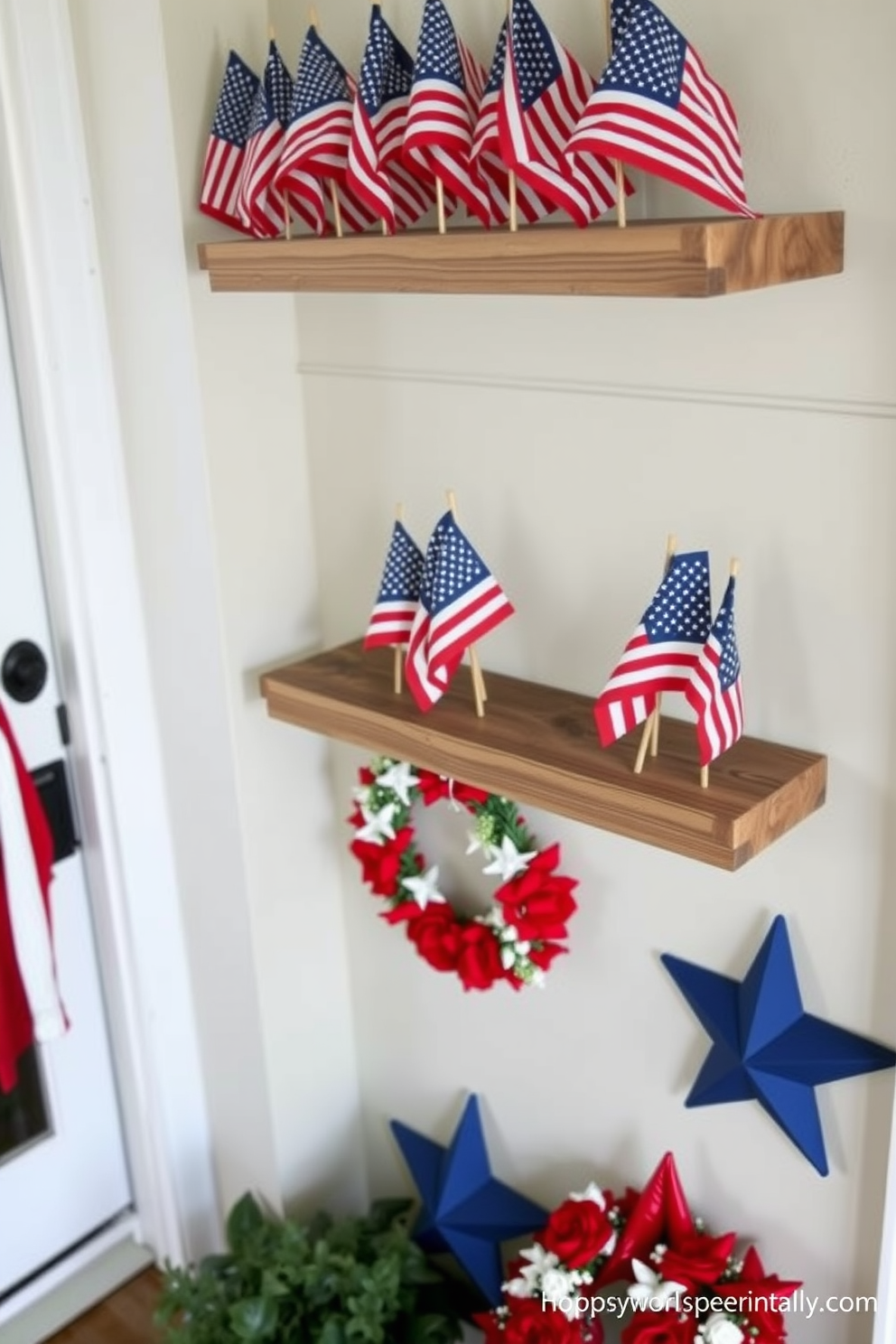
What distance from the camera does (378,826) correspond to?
78.3 inches

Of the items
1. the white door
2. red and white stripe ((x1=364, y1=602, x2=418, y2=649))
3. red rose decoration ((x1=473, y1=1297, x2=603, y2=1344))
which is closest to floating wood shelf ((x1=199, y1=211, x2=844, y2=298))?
red and white stripe ((x1=364, y1=602, x2=418, y2=649))

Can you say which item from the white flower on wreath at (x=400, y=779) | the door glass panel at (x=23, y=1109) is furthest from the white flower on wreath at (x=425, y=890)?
the door glass panel at (x=23, y=1109)

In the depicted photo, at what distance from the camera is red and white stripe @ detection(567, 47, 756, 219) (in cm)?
130

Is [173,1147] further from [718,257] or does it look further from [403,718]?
[718,257]

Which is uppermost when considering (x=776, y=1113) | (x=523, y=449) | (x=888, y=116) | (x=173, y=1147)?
(x=888, y=116)

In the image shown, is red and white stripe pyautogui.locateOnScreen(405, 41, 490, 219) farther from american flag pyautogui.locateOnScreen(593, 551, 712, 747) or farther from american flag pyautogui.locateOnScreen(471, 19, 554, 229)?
american flag pyautogui.locateOnScreen(593, 551, 712, 747)

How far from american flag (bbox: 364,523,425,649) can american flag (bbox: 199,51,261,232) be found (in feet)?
1.61

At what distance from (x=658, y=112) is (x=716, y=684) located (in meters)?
0.58

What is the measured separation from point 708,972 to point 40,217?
1.35 metres

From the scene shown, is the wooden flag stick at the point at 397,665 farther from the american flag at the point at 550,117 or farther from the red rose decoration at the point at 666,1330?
the red rose decoration at the point at 666,1330

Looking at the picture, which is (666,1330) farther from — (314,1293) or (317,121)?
(317,121)

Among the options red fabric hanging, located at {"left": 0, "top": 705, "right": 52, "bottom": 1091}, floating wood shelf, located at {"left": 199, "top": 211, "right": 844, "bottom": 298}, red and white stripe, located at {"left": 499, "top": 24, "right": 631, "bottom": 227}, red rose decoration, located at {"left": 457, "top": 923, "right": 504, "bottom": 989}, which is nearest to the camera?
floating wood shelf, located at {"left": 199, "top": 211, "right": 844, "bottom": 298}

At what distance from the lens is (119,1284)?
7.87 ft

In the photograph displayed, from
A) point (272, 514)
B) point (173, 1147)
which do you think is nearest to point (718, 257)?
point (272, 514)
